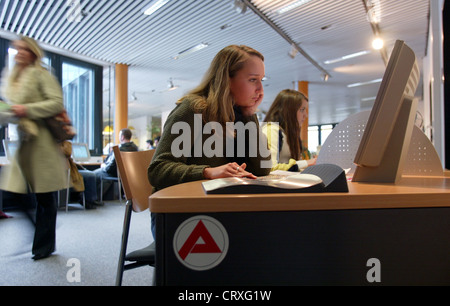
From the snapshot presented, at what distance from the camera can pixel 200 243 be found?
0.48 meters

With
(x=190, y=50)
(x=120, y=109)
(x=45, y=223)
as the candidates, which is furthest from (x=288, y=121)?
(x=120, y=109)

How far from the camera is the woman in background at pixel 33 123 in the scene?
1731 mm

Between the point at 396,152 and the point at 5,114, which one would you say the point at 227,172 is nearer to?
the point at 396,152

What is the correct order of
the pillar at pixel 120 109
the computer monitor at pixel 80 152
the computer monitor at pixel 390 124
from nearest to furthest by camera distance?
the computer monitor at pixel 390 124, the computer monitor at pixel 80 152, the pillar at pixel 120 109

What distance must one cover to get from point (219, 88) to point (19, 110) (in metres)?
1.26

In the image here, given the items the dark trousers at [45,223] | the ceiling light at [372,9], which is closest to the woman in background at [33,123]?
the dark trousers at [45,223]

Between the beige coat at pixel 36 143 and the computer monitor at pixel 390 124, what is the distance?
1.77m

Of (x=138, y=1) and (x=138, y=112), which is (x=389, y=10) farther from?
(x=138, y=112)

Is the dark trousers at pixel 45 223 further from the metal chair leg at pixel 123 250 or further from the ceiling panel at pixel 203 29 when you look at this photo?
the ceiling panel at pixel 203 29

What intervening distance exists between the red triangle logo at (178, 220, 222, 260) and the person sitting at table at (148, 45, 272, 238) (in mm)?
368

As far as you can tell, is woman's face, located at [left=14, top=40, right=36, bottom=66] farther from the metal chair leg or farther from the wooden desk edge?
the wooden desk edge

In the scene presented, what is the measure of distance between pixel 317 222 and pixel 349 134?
0.95 metres
